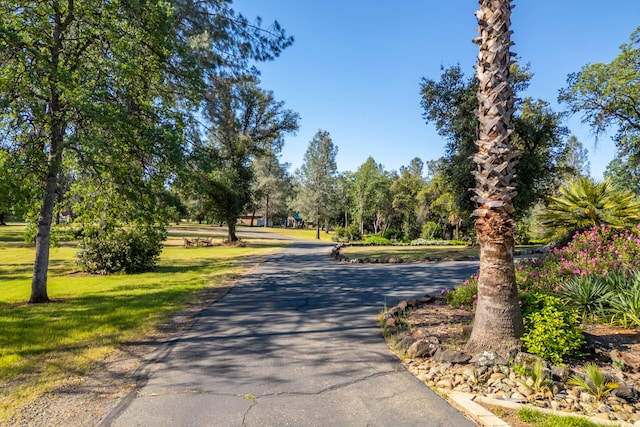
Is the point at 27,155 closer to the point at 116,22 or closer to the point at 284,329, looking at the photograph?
the point at 116,22

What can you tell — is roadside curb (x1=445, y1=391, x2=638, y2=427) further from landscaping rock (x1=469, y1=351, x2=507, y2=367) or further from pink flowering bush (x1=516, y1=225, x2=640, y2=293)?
pink flowering bush (x1=516, y1=225, x2=640, y2=293)

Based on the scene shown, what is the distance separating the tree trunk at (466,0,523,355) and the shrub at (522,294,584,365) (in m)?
0.22

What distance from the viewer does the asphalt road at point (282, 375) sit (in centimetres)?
337

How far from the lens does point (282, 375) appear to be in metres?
4.32

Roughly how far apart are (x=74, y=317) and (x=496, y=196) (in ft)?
26.9

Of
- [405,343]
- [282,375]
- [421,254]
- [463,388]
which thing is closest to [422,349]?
[405,343]

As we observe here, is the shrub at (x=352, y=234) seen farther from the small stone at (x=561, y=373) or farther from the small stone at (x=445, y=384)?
the small stone at (x=561, y=373)

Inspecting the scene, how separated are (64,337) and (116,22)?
736cm

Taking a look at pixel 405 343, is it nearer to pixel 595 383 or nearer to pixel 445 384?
pixel 445 384

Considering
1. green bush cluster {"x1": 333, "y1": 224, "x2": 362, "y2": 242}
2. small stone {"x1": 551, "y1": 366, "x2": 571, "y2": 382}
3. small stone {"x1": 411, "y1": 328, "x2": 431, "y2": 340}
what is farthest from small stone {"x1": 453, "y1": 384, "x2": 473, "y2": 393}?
green bush cluster {"x1": 333, "y1": 224, "x2": 362, "y2": 242}

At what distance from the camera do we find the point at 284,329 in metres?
6.29

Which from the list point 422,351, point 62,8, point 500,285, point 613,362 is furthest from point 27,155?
point 613,362

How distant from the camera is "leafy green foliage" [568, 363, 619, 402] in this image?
11.6ft

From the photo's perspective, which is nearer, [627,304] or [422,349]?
[422,349]
